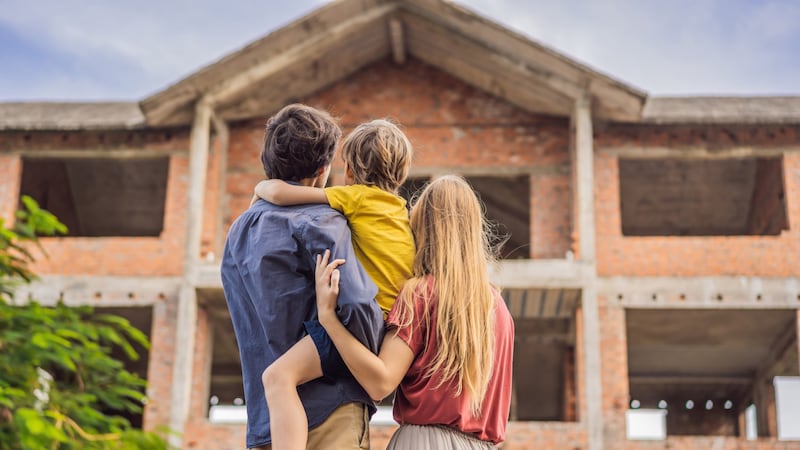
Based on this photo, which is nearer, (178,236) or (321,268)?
(321,268)

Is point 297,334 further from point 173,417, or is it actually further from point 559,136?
point 559,136

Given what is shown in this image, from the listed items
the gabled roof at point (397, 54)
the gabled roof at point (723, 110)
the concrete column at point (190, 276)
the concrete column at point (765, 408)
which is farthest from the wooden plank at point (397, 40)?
the concrete column at point (765, 408)

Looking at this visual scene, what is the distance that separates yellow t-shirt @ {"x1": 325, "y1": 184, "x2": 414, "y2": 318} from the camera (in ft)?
11.5

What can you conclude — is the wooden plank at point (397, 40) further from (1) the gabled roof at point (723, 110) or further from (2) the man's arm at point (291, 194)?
(2) the man's arm at point (291, 194)

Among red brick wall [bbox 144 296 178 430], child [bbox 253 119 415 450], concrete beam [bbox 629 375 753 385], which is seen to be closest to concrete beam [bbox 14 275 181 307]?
red brick wall [bbox 144 296 178 430]

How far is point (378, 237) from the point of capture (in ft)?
11.5

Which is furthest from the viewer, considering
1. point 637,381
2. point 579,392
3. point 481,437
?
point 637,381

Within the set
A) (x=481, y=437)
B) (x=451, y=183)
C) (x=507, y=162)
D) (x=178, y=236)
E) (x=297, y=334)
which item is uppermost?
(x=507, y=162)

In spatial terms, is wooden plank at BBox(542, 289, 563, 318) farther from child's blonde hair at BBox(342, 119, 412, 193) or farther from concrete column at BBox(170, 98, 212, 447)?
child's blonde hair at BBox(342, 119, 412, 193)

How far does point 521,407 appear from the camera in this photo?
20.2 meters

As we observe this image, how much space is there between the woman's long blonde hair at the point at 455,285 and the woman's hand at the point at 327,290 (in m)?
0.25

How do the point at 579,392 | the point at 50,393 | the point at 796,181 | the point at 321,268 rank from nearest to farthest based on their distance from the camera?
the point at 321,268 → the point at 50,393 → the point at 579,392 → the point at 796,181

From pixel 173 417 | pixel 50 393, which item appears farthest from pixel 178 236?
pixel 50 393

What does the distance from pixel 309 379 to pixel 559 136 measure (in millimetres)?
12866
